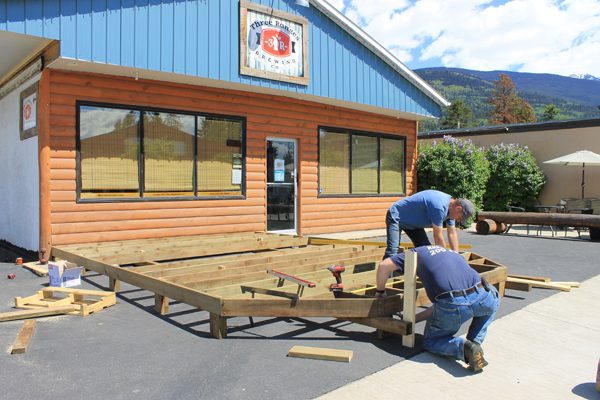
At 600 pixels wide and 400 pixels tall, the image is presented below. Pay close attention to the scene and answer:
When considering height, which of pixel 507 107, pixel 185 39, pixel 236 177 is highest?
pixel 507 107

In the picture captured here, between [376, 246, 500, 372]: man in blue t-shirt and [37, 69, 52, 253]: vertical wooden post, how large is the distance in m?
6.13

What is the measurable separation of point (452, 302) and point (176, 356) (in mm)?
2227

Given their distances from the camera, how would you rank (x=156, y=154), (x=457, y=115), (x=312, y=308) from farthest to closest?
(x=457, y=115) → (x=156, y=154) → (x=312, y=308)

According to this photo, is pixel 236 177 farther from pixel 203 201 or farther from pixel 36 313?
pixel 36 313

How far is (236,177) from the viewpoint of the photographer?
9523mm

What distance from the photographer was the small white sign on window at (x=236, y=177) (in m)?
9.47

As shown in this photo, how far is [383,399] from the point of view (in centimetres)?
292

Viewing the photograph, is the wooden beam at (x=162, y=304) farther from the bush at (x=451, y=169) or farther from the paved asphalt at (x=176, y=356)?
the bush at (x=451, y=169)

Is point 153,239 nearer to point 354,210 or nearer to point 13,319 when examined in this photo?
point 13,319

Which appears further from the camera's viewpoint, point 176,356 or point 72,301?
point 72,301

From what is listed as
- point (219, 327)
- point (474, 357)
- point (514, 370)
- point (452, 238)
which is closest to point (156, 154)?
point (219, 327)

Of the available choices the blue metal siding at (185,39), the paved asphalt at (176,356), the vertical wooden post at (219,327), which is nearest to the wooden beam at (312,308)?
the vertical wooden post at (219,327)

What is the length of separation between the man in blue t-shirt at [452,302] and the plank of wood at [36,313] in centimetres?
361

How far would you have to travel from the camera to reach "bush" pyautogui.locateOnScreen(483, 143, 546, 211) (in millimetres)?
16078
